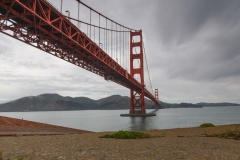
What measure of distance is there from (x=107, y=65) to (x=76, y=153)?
43272mm

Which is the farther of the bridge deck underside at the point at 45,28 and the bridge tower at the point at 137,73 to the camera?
the bridge tower at the point at 137,73

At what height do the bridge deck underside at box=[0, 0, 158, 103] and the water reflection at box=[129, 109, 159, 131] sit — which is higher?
the bridge deck underside at box=[0, 0, 158, 103]

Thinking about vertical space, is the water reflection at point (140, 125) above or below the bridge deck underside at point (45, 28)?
below

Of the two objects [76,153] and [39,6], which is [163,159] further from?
[39,6]

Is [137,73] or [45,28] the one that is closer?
[45,28]

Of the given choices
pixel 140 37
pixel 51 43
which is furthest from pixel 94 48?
pixel 140 37

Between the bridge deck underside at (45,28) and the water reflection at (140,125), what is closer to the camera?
the bridge deck underside at (45,28)

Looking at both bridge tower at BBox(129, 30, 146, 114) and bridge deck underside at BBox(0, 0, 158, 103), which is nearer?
bridge deck underside at BBox(0, 0, 158, 103)

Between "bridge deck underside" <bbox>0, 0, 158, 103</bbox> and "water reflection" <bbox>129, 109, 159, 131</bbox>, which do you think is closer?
"bridge deck underside" <bbox>0, 0, 158, 103</bbox>

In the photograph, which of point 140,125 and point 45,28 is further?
point 140,125

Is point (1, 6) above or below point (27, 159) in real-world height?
above

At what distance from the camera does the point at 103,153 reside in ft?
24.6

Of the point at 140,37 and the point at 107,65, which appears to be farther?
the point at 140,37

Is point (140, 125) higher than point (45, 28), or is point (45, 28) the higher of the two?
point (45, 28)
